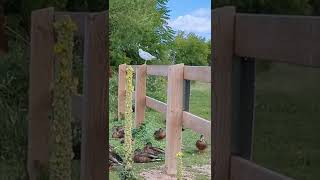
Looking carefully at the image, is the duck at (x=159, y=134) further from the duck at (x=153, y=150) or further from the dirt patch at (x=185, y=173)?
the dirt patch at (x=185, y=173)

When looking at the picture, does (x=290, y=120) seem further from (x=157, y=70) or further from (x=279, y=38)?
(x=157, y=70)

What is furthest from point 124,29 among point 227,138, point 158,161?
point 227,138

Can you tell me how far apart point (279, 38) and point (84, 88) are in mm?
607

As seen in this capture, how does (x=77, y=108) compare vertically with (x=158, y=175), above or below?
above

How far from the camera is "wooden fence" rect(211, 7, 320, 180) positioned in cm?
86

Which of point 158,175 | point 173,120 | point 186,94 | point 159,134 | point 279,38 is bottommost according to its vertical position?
point 158,175

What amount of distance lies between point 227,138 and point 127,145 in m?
1.04

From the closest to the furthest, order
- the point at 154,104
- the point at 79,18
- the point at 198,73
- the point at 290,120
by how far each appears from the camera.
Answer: the point at 290,120 < the point at 79,18 < the point at 198,73 < the point at 154,104

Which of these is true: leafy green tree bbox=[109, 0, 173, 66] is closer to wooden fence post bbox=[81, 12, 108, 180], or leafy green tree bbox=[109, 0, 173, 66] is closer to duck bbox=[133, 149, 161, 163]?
duck bbox=[133, 149, 161, 163]

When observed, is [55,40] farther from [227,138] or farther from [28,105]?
[227,138]

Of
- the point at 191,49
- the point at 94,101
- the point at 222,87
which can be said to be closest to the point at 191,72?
the point at 191,49

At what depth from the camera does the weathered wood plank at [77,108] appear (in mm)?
1335

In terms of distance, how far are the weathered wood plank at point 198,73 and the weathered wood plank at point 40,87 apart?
30.9 inches

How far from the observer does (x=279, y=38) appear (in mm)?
883
